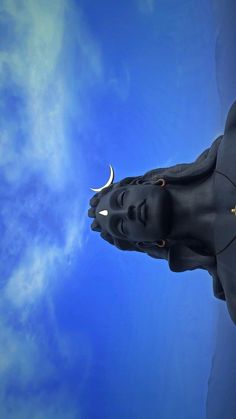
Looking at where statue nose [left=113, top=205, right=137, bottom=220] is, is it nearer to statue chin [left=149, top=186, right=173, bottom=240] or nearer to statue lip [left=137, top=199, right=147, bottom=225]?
statue lip [left=137, top=199, right=147, bottom=225]

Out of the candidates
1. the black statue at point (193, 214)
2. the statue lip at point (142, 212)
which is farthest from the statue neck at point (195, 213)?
the statue lip at point (142, 212)

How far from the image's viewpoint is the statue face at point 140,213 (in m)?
3.66

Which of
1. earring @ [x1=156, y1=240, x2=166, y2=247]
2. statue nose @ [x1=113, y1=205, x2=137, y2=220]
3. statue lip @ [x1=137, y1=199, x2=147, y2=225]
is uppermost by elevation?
statue nose @ [x1=113, y1=205, x2=137, y2=220]

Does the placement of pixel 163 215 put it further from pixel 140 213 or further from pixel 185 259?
pixel 185 259

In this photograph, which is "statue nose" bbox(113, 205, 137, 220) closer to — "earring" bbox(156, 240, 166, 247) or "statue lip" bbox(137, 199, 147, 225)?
"statue lip" bbox(137, 199, 147, 225)

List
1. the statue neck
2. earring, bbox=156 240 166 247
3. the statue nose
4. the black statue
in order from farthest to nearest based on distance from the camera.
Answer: earring, bbox=156 240 166 247 < the statue nose < the statue neck < the black statue

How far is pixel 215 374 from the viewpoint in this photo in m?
10.9

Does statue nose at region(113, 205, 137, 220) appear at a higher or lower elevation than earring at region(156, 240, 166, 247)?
higher

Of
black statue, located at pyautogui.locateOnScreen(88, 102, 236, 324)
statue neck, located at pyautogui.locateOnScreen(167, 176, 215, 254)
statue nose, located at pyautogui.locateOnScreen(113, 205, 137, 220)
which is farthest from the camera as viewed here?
statue nose, located at pyautogui.locateOnScreen(113, 205, 137, 220)

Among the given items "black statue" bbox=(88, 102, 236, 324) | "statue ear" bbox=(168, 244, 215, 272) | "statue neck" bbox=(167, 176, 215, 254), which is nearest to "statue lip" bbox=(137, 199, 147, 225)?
"black statue" bbox=(88, 102, 236, 324)

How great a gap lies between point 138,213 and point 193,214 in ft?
1.51

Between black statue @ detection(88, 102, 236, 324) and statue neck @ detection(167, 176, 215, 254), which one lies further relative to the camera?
statue neck @ detection(167, 176, 215, 254)

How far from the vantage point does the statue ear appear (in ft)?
12.0

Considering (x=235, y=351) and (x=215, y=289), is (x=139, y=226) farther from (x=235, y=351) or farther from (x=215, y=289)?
(x=235, y=351)
